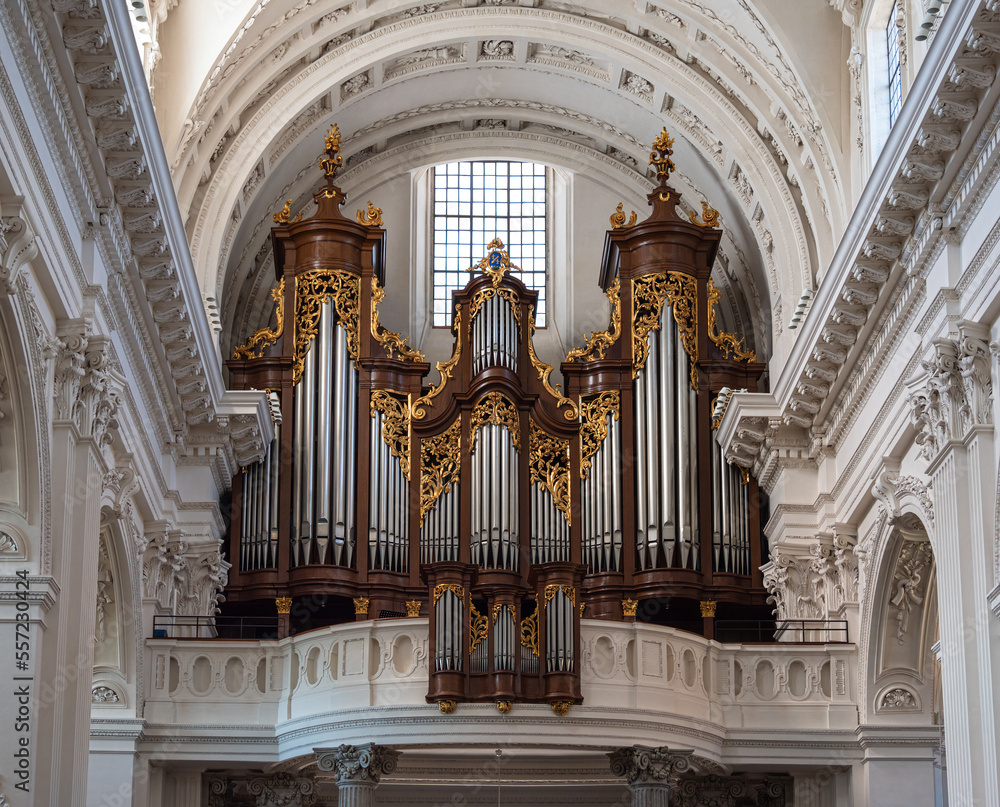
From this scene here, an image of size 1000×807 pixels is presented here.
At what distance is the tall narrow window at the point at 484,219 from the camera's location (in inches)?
976

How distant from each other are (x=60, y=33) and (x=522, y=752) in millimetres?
8308

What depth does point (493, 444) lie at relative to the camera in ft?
69.1

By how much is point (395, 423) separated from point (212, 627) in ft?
11.7

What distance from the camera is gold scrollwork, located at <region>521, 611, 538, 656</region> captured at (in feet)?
57.0

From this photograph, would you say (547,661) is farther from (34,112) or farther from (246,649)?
(34,112)

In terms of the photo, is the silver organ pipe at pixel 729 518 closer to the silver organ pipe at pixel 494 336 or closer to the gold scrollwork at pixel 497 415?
the gold scrollwork at pixel 497 415

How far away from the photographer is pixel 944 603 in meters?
15.1

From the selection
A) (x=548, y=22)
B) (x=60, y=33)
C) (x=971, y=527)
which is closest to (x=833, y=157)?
(x=548, y=22)

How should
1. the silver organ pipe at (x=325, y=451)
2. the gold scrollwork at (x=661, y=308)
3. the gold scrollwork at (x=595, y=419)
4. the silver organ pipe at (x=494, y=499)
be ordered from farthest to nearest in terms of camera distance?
the gold scrollwork at (x=661, y=308), the gold scrollwork at (x=595, y=419), the silver organ pipe at (x=325, y=451), the silver organ pipe at (x=494, y=499)

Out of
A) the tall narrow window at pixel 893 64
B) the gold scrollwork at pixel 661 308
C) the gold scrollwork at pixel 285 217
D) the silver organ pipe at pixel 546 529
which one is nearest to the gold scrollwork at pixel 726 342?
the gold scrollwork at pixel 661 308

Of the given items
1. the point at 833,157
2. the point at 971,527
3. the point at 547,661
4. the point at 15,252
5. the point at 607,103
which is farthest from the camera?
the point at 607,103

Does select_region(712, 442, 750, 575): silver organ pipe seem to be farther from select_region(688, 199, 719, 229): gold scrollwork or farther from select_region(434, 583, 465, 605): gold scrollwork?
select_region(434, 583, 465, 605): gold scrollwork

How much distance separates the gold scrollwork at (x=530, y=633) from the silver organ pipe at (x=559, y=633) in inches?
4.3

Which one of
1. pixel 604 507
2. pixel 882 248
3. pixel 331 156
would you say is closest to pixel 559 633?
pixel 604 507
